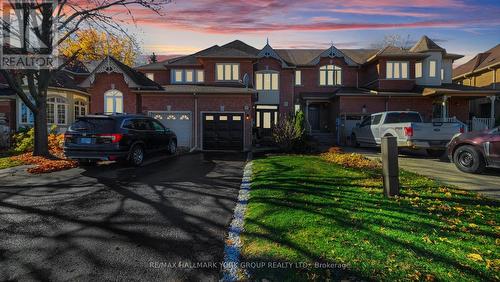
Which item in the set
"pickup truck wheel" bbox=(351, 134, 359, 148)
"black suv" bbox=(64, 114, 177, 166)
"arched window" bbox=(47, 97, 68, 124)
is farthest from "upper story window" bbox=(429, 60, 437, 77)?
"arched window" bbox=(47, 97, 68, 124)

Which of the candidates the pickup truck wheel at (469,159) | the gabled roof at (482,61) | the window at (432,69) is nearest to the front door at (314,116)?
the window at (432,69)

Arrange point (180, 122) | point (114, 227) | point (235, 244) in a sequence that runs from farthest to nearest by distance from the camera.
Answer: point (180, 122)
point (114, 227)
point (235, 244)

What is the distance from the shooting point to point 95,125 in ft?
32.8

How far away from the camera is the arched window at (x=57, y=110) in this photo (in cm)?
2395

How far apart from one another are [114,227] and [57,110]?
23682 mm

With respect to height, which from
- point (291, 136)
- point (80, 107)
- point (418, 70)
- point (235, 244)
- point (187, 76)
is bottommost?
point (235, 244)

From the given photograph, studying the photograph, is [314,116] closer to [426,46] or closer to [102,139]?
[426,46]

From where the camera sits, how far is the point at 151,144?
12.0 metres

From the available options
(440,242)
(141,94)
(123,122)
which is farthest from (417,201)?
(141,94)

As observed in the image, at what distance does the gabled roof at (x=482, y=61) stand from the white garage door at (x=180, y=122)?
81.7 ft

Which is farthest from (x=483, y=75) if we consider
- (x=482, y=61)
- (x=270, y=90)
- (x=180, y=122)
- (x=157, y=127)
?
(x=157, y=127)

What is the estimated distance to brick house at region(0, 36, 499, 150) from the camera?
691 inches

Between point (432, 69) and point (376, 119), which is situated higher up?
point (432, 69)

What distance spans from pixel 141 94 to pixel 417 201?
52.9 ft
